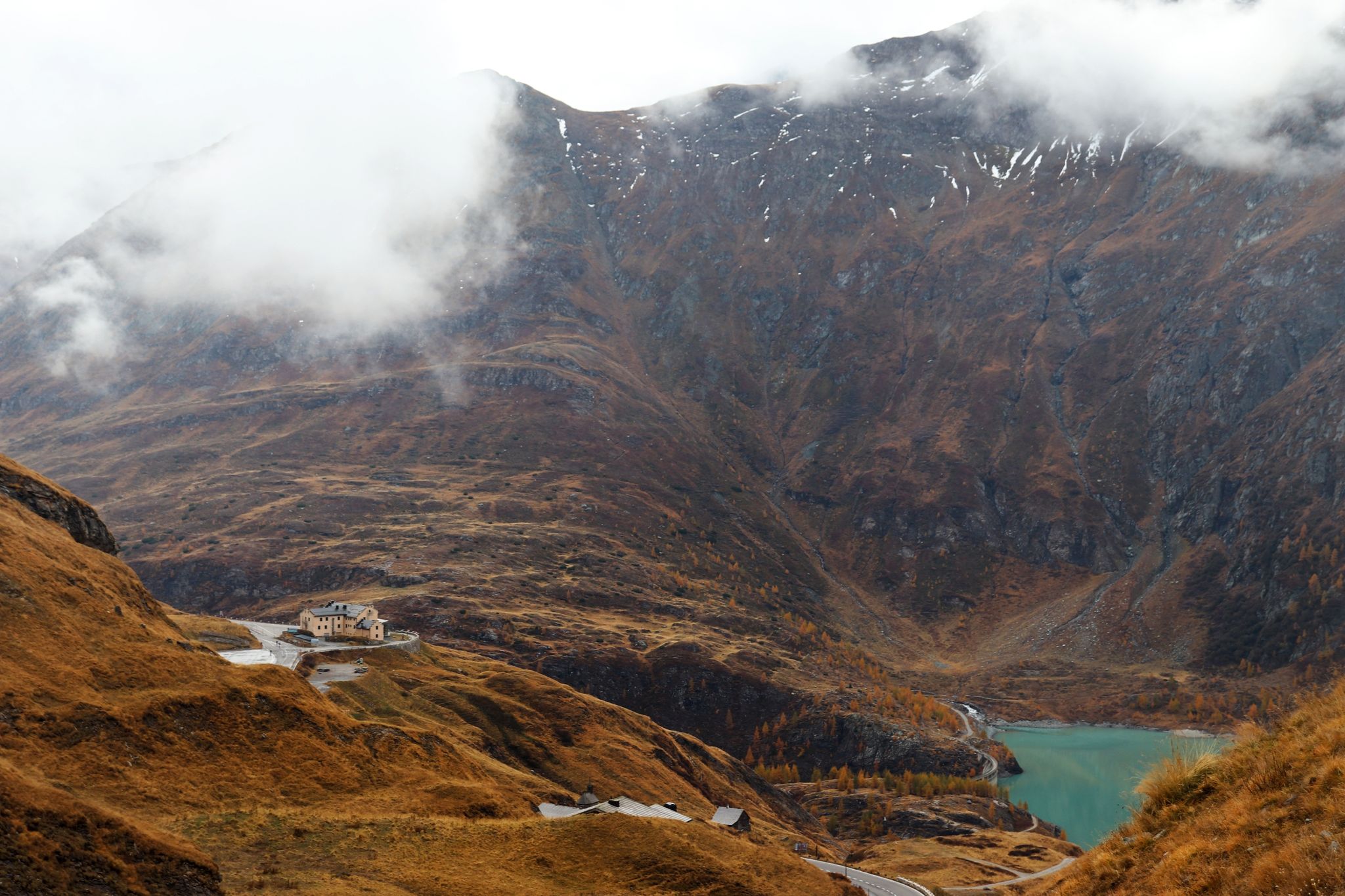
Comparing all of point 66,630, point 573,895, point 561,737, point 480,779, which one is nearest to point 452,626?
point 561,737

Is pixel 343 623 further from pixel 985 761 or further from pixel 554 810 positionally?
pixel 985 761

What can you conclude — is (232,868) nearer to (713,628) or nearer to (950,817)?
(950,817)

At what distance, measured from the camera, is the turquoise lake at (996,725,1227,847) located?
463ft

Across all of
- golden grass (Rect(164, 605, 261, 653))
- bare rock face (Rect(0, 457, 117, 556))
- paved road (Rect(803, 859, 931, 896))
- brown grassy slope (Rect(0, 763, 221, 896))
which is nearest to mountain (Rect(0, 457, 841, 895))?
brown grassy slope (Rect(0, 763, 221, 896))

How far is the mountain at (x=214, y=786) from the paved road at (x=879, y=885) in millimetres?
16146

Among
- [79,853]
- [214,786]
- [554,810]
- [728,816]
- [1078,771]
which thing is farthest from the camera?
[1078,771]

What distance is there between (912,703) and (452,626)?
296 feet

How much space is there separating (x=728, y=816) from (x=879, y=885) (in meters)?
13.1

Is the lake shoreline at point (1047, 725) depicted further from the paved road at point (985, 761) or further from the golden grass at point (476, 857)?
the golden grass at point (476, 857)

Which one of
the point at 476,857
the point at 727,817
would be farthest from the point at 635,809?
the point at 476,857

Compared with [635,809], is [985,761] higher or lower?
lower

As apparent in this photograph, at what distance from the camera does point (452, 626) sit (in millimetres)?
164750

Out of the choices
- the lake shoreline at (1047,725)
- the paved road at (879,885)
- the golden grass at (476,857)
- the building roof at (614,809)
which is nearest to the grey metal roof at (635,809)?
the building roof at (614,809)

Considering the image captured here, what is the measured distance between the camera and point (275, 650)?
86312 millimetres
